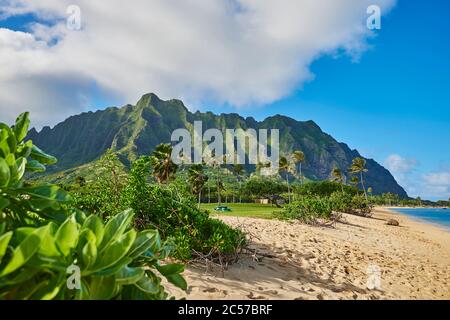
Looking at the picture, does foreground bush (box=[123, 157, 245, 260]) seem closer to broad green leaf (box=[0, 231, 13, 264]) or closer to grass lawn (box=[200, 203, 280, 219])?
grass lawn (box=[200, 203, 280, 219])

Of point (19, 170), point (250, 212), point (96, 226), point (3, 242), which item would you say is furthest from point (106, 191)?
point (250, 212)

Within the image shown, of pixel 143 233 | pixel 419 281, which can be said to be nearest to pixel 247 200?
pixel 419 281

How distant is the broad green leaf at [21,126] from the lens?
1.94m

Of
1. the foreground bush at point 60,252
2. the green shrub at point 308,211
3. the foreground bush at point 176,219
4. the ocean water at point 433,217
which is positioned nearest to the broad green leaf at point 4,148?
the foreground bush at point 60,252

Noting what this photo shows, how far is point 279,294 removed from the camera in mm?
6332

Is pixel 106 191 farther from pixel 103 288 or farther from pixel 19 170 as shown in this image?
pixel 103 288

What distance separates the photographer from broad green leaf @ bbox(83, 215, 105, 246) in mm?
1388

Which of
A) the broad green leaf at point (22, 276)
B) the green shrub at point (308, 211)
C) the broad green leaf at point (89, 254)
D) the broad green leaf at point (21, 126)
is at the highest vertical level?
the broad green leaf at point (21, 126)

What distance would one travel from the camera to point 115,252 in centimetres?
135

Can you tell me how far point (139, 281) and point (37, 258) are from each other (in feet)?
→ 1.53

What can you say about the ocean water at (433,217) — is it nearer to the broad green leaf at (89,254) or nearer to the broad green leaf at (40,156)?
the broad green leaf at (40,156)

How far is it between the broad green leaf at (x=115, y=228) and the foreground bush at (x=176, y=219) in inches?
224

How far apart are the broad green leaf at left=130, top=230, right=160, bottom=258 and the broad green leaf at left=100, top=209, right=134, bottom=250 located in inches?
5.3

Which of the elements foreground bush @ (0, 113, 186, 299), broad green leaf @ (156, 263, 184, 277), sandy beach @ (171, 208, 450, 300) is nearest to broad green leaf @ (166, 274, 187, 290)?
broad green leaf @ (156, 263, 184, 277)
